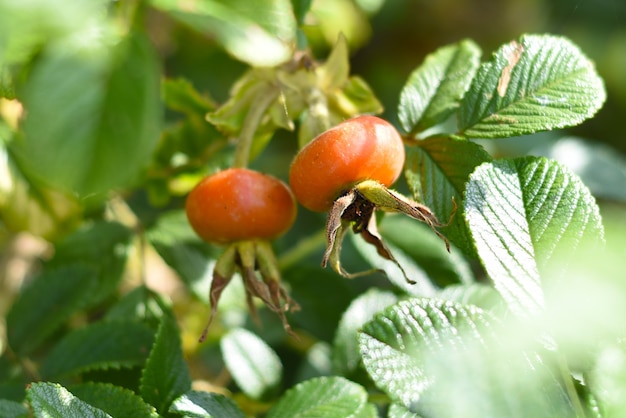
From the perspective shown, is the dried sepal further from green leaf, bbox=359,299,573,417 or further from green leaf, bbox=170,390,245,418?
green leaf, bbox=359,299,573,417

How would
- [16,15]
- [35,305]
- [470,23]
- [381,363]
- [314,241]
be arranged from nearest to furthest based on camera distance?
[16,15], [381,363], [35,305], [314,241], [470,23]

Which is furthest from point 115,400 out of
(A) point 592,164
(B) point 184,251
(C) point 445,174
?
(A) point 592,164

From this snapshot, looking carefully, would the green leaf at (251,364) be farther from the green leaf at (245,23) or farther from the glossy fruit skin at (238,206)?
the green leaf at (245,23)

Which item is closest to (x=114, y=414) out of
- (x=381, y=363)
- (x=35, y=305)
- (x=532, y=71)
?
(x=381, y=363)

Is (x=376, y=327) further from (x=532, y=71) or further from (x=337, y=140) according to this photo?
(x=532, y=71)

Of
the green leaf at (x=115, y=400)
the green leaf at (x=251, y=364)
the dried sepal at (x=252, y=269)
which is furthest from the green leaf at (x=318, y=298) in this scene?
the green leaf at (x=115, y=400)

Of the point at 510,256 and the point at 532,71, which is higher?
the point at 532,71

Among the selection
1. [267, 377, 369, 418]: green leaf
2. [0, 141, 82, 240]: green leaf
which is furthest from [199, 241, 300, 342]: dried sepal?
[0, 141, 82, 240]: green leaf

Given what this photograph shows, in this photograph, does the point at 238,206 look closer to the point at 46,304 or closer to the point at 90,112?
the point at 90,112
